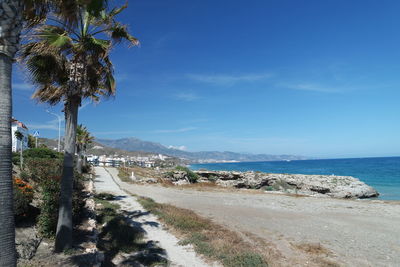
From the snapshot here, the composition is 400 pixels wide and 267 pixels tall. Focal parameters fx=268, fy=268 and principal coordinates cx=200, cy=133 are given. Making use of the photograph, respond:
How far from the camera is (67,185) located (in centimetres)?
660

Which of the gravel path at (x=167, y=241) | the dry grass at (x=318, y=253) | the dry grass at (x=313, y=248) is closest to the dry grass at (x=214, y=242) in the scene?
the gravel path at (x=167, y=241)

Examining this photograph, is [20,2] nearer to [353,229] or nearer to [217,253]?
[217,253]

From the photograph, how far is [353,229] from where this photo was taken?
466 inches

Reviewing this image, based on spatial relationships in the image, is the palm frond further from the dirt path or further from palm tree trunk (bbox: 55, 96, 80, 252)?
the dirt path

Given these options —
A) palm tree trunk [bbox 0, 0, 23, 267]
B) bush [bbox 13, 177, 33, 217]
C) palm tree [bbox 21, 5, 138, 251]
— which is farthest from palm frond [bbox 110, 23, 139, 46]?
bush [bbox 13, 177, 33, 217]

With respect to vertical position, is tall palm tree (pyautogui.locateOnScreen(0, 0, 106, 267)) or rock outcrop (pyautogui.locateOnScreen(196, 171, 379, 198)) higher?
tall palm tree (pyautogui.locateOnScreen(0, 0, 106, 267))

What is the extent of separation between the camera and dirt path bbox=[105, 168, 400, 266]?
26.5 ft

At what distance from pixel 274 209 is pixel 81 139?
2855cm

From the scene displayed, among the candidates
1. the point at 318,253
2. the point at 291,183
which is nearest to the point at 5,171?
the point at 318,253

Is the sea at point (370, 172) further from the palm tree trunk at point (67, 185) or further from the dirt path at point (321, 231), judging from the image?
the palm tree trunk at point (67, 185)

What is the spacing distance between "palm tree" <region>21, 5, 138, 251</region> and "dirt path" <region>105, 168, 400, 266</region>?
5.89 meters

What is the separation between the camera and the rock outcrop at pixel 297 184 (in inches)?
1185

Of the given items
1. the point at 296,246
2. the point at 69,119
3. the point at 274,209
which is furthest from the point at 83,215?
the point at 274,209

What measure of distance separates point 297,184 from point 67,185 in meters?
31.7
